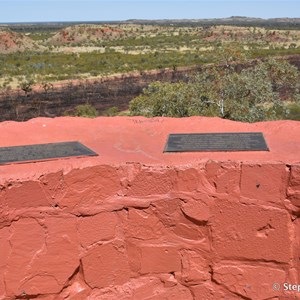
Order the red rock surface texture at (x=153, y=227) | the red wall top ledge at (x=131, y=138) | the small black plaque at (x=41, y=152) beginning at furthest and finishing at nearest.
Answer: the small black plaque at (x=41, y=152), the red wall top ledge at (x=131, y=138), the red rock surface texture at (x=153, y=227)

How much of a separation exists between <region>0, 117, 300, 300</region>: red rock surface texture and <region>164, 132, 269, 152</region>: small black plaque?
4.5 inches

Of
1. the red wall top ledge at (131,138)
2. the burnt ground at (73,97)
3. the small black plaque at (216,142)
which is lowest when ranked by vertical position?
the burnt ground at (73,97)

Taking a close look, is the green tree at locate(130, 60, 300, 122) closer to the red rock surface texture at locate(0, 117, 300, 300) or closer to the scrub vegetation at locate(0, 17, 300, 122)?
the scrub vegetation at locate(0, 17, 300, 122)

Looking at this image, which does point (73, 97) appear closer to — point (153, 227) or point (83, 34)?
point (153, 227)

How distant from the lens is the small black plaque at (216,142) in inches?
151

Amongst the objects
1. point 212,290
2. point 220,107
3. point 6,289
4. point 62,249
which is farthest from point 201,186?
point 220,107

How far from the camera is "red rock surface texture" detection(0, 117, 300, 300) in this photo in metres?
3.47

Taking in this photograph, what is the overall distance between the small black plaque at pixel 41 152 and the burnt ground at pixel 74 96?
45.3 feet

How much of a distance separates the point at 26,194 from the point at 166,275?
132 cm

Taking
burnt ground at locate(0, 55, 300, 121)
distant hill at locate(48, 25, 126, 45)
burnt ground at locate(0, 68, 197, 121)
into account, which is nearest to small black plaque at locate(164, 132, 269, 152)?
burnt ground at locate(0, 68, 197, 121)

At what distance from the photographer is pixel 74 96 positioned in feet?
74.3

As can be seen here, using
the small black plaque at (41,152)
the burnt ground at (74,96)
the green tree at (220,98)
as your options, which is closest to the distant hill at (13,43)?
the burnt ground at (74,96)

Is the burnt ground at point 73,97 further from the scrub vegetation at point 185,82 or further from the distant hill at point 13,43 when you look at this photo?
the distant hill at point 13,43

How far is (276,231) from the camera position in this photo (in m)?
3.54
